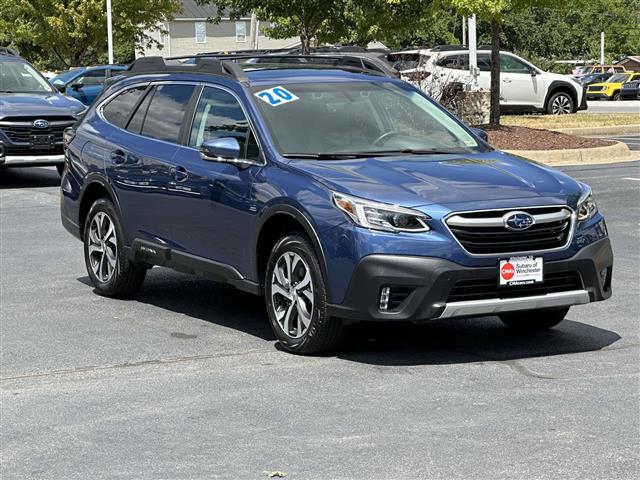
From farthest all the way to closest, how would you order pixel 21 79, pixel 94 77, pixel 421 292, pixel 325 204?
pixel 94 77 < pixel 21 79 < pixel 325 204 < pixel 421 292

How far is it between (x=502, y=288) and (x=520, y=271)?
137mm

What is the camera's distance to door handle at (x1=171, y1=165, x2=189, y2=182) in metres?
8.79

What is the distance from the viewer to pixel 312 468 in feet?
18.0

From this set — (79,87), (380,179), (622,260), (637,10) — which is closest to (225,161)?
(380,179)

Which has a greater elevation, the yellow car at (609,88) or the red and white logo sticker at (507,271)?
the red and white logo sticker at (507,271)

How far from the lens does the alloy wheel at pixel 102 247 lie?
387 inches

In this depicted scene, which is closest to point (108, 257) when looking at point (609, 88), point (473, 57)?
point (473, 57)

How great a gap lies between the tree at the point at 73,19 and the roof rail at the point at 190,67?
50.2 metres

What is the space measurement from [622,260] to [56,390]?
19.5 feet

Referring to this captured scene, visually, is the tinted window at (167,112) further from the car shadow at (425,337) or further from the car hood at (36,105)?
the car hood at (36,105)

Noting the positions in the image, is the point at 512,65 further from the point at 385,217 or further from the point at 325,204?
the point at 385,217

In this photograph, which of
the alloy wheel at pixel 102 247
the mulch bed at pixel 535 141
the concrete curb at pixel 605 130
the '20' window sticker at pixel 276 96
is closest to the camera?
the '20' window sticker at pixel 276 96

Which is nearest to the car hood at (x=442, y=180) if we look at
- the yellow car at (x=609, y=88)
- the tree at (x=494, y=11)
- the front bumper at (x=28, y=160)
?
the front bumper at (x=28, y=160)

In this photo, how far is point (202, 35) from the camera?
313 ft
